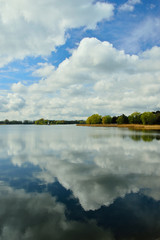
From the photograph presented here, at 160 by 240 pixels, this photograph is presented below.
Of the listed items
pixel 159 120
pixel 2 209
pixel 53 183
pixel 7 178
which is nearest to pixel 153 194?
pixel 53 183

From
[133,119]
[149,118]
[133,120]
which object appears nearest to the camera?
[149,118]

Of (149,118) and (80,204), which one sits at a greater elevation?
(149,118)

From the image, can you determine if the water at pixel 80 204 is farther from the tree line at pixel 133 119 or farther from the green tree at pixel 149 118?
the tree line at pixel 133 119

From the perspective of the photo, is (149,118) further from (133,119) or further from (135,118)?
(133,119)

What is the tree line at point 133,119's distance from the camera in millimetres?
122062

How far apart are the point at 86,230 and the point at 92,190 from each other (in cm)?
366

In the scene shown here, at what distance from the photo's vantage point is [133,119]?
480 ft

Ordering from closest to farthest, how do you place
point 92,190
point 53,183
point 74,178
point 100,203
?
point 100,203
point 92,190
point 53,183
point 74,178

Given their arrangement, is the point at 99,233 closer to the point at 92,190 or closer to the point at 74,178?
the point at 92,190

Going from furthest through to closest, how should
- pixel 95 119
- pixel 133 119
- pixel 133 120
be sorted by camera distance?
1. pixel 95 119
2. pixel 133 119
3. pixel 133 120

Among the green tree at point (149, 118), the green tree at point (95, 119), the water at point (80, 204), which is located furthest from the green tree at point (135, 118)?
the water at point (80, 204)

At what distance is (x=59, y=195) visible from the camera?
911 cm

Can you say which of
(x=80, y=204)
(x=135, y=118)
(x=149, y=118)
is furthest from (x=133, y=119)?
(x=80, y=204)

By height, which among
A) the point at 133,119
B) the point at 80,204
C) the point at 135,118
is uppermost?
A: the point at 135,118
